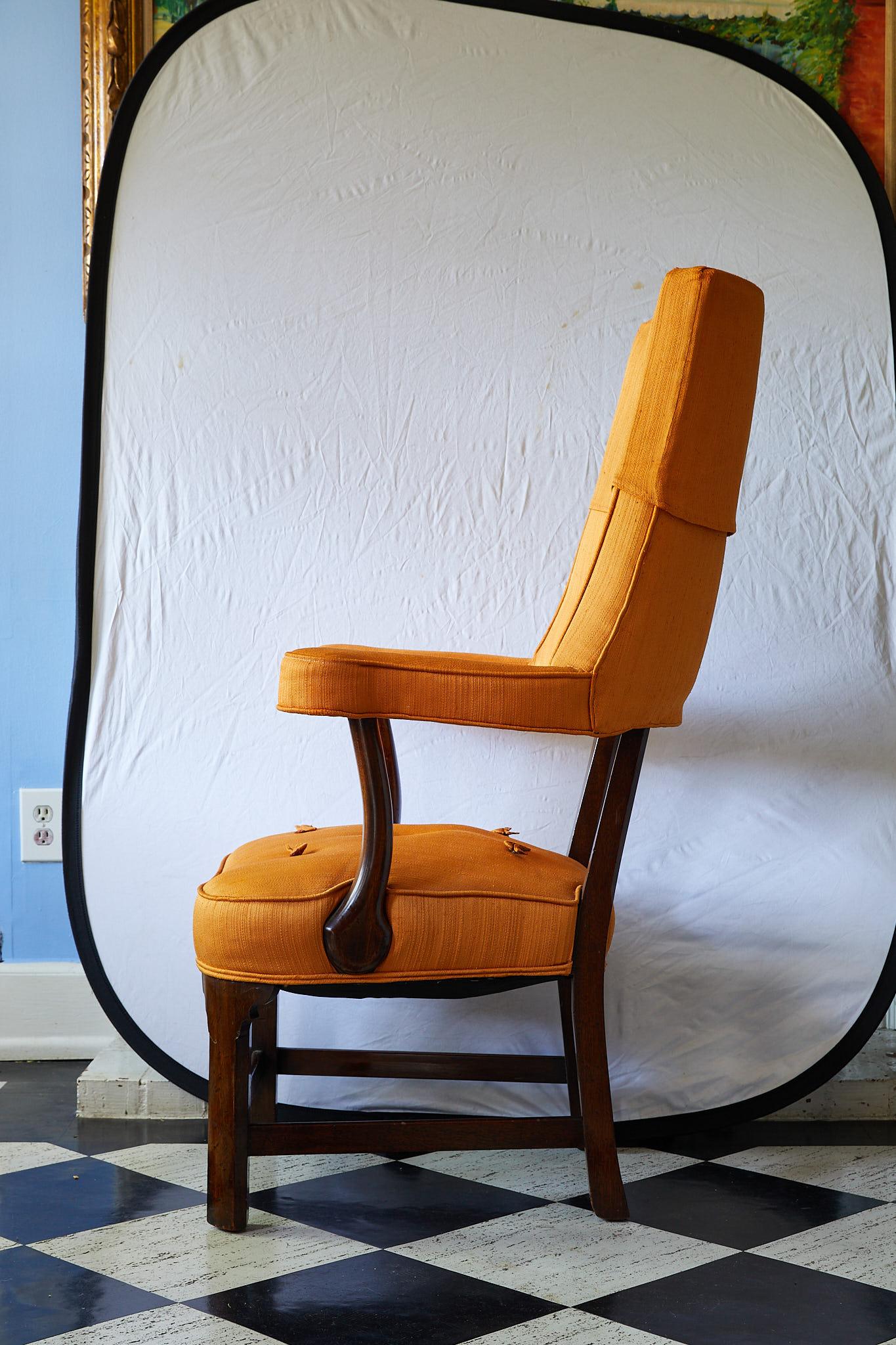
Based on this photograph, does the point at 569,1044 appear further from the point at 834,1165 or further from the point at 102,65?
the point at 102,65

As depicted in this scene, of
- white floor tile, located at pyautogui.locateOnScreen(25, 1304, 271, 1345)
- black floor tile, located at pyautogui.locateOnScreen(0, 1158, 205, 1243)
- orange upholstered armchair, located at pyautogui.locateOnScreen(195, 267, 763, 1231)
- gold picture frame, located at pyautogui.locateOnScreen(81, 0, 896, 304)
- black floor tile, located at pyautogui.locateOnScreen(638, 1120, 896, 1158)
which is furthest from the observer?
gold picture frame, located at pyautogui.locateOnScreen(81, 0, 896, 304)

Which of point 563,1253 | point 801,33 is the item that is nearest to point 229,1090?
point 563,1253

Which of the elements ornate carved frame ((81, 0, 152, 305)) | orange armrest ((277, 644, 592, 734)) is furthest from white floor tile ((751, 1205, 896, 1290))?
ornate carved frame ((81, 0, 152, 305))

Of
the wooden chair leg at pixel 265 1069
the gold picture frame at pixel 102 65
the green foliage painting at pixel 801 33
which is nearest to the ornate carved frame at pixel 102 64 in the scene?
the gold picture frame at pixel 102 65

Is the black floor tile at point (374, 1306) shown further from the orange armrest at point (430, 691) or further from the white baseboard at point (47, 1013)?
the white baseboard at point (47, 1013)

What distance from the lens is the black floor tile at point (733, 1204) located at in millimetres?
1402

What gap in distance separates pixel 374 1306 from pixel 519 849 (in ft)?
1.71

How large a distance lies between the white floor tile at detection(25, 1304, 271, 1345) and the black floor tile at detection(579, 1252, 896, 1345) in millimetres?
350

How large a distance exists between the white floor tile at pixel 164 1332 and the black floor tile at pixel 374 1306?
0.02 metres

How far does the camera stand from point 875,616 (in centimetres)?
190

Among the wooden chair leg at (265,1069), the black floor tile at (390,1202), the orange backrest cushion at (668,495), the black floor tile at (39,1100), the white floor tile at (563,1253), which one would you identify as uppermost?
the orange backrest cushion at (668,495)

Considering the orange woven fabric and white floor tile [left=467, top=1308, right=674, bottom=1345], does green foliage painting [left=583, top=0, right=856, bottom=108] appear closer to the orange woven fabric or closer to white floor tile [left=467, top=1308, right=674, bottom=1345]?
the orange woven fabric

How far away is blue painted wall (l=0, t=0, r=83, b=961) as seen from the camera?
202 cm

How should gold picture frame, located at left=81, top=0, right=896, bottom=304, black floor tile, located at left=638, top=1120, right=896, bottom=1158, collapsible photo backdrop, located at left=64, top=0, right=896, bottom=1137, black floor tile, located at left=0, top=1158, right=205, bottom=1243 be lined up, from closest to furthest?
1. black floor tile, located at left=0, top=1158, right=205, bottom=1243
2. black floor tile, located at left=638, top=1120, right=896, bottom=1158
3. collapsible photo backdrop, located at left=64, top=0, right=896, bottom=1137
4. gold picture frame, located at left=81, top=0, right=896, bottom=304
